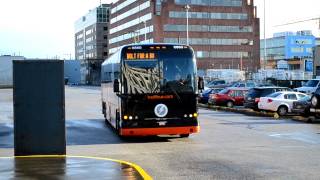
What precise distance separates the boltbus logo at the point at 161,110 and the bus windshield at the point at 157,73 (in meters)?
0.46

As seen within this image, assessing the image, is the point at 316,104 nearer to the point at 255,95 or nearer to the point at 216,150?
the point at 255,95

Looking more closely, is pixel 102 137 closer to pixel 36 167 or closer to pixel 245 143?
pixel 245 143

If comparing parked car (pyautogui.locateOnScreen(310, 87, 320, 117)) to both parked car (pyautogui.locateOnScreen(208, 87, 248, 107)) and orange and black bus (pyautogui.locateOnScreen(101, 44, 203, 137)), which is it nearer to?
orange and black bus (pyautogui.locateOnScreen(101, 44, 203, 137))

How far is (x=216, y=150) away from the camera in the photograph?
49.6 feet

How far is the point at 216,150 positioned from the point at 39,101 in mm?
5382

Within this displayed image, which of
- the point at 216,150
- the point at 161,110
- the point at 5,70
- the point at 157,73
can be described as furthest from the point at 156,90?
the point at 5,70

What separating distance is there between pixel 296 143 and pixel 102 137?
6444 mm

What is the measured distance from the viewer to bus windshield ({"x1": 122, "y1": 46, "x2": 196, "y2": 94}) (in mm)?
17625

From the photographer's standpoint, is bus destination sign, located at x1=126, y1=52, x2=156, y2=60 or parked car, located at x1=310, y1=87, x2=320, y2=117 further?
parked car, located at x1=310, y1=87, x2=320, y2=117

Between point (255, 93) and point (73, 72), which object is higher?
point (73, 72)

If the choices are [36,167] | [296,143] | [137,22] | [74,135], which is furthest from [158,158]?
[137,22]

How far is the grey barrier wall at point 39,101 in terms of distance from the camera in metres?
11.6

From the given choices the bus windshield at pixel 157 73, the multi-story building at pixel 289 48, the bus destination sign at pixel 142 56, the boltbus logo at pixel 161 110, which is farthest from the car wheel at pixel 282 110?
the multi-story building at pixel 289 48

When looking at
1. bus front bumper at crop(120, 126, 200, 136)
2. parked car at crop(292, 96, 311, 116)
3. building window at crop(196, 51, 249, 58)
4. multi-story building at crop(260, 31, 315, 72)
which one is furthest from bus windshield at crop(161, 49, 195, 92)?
multi-story building at crop(260, 31, 315, 72)
